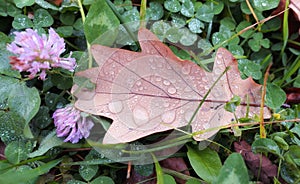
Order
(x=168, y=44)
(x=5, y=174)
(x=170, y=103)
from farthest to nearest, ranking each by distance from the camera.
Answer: (x=168, y=44), (x=170, y=103), (x=5, y=174)

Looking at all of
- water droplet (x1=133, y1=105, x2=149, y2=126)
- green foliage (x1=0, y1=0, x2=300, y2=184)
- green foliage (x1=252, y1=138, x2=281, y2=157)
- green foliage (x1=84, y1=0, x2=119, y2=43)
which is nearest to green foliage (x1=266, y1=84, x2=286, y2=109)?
green foliage (x1=0, y1=0, x2=300, y2=184)

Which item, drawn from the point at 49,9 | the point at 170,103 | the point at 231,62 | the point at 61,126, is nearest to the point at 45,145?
the point at 61,126

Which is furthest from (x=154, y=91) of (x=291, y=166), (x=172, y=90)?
(x=291, y=166)

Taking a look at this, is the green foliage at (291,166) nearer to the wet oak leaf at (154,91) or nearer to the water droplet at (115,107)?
the wet oak leaf at (154,91)

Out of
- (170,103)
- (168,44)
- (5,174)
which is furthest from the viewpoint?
(168,44)

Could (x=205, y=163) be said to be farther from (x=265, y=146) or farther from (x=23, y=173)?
(x=23, y=173)

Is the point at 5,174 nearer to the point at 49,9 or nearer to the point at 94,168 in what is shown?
the point at 94,168

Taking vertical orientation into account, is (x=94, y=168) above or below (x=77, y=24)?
below
